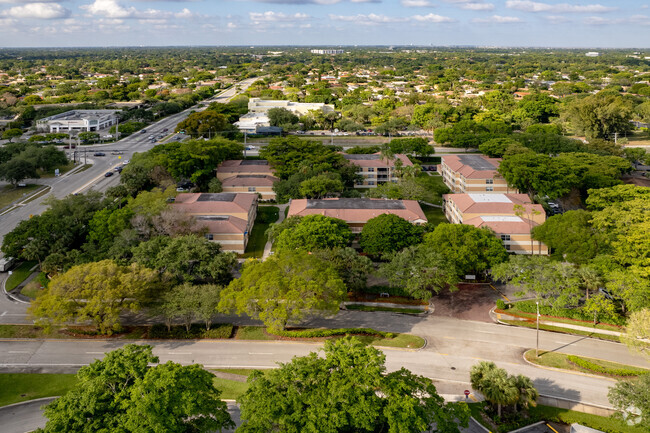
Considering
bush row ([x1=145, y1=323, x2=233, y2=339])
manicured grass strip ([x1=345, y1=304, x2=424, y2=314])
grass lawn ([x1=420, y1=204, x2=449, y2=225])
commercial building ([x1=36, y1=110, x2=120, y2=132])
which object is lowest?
bush row ([x1=145, y1=323, x2=233, y2=339])

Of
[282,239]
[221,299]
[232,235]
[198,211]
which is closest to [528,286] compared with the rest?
Result: [282,239]

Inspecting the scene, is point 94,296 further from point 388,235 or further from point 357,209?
point 357,209

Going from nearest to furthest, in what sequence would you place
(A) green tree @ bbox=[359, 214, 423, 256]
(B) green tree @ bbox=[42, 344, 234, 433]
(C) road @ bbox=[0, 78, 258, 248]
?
(B) green tree @ bbox=[42, 344, 234, 433]
(A) green tree @ bbox=[359, 214, 423, 256]
(C) road @ bbox=[0, 78, 258, 248]

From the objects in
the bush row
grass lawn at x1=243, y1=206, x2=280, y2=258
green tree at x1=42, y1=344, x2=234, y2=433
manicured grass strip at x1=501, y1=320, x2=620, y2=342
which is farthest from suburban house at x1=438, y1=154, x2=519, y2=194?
green tree at x1=42, y1=344, x2=234, y2=433

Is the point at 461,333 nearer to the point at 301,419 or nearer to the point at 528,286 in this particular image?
the point at 528,286

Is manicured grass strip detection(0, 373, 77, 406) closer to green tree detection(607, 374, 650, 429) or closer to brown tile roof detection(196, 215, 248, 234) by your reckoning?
brown tile roof detection(196, 215, 248, 234)

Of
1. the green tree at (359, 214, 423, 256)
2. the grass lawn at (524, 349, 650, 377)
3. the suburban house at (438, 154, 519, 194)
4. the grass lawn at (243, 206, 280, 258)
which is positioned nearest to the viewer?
the grass lawn at (524, 349, 650, 377)

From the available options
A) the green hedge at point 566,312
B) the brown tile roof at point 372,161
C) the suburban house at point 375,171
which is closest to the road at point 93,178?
the brown tile roof at point 372,161
